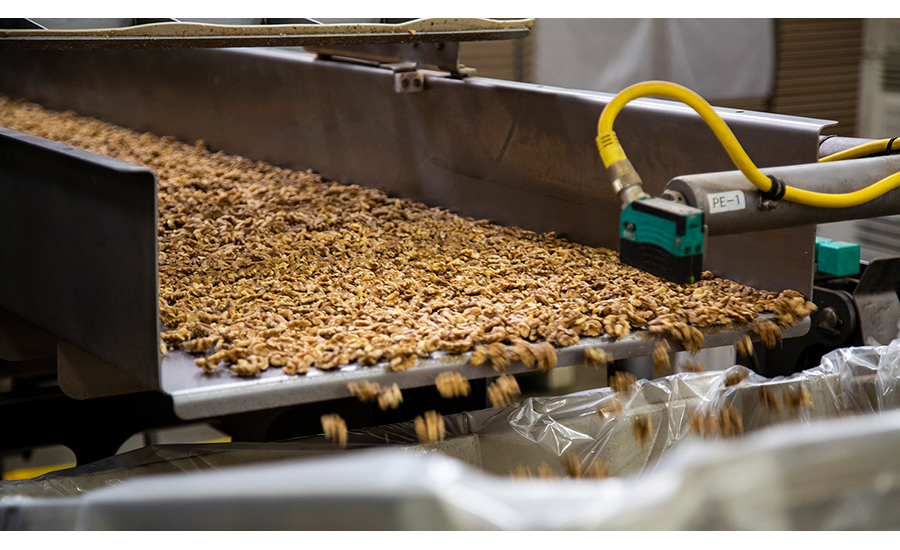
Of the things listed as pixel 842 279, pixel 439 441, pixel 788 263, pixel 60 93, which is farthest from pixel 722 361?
pixel 60 93

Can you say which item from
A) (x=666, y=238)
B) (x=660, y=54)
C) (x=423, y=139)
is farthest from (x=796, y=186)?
(x=660, y=54)

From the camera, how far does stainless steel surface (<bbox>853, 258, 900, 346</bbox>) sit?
172 centimetres

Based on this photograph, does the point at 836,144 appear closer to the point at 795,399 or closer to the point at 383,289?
the point at 795,399

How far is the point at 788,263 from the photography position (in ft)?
5.27

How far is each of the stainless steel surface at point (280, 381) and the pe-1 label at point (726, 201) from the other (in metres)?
0.31

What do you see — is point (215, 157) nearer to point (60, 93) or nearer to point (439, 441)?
point (60, 93)

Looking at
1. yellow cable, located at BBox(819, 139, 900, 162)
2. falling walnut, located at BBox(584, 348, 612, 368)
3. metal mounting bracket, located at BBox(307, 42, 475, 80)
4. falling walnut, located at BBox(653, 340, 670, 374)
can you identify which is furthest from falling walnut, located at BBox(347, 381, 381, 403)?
metal mounting bracket, located at BBox(307, 42, 475, 80)

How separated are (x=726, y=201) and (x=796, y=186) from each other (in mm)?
155

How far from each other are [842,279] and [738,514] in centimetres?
127

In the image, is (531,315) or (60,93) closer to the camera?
(531,315)

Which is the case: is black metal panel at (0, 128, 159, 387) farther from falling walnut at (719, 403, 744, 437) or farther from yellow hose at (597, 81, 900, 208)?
falling walnut at (719, 403, 744, 437)

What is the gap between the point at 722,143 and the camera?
1.29 m

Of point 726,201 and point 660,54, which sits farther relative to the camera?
point 660,54

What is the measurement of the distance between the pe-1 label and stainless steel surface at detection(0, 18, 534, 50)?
83cm
